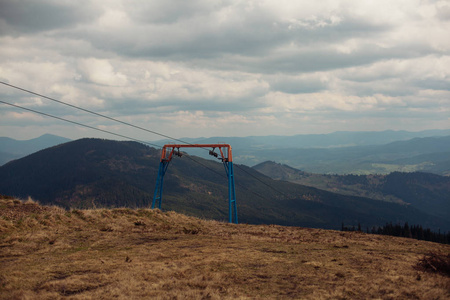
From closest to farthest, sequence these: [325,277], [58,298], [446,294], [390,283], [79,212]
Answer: [58,298] < [446,294] < [390,283] < [325,277] < [79,212]

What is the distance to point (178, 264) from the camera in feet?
66.6

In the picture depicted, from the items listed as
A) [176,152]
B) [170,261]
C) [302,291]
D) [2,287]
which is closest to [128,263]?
[170,261]

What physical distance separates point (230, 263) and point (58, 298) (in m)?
10.1

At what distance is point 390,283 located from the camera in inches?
672

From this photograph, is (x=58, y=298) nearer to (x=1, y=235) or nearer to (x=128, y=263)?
(x=128, y=263)

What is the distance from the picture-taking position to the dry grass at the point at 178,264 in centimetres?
1561

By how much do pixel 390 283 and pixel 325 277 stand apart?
3237mm

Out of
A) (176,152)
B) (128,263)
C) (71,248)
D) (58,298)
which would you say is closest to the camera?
(58,298)

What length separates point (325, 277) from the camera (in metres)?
18.3

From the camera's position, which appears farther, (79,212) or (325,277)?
(79,212)

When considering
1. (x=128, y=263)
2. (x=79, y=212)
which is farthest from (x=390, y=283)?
(x=79, y=212)

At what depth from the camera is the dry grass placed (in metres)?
15.6

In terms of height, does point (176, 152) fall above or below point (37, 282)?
above

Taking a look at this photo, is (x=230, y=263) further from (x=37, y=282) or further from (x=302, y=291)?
(x=37, y=282)
